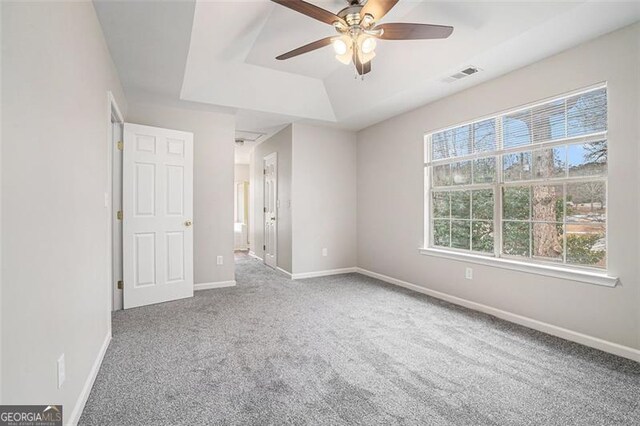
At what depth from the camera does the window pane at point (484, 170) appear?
Result: 3334 mm

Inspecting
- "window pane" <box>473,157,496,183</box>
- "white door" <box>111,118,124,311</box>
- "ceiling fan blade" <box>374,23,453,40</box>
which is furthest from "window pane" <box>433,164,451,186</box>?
"white door" <box>111,118,124,311</box>

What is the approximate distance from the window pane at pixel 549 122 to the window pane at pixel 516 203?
49 centimetres

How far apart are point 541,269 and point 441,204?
4.47ft

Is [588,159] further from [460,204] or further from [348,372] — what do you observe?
[348,372]

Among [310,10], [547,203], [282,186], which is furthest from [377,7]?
[282,186]

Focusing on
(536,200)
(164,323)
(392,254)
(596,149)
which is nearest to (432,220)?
(392,254)

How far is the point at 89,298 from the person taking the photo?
1984mm

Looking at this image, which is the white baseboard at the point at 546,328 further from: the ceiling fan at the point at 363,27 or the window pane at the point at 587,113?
the ceiling fan at the point at 363,27

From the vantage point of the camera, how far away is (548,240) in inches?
113

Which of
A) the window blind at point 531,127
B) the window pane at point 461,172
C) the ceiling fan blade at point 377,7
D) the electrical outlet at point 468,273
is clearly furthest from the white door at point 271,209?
the ceiling fan blade at point 377,7

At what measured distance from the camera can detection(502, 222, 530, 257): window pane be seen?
10.0ft

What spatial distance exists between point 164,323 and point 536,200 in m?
3.78

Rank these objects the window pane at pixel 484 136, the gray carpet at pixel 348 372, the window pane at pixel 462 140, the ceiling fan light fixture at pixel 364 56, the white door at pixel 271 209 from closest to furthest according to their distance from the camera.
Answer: the gray carpet at pixel 348 372 < the ceiling fan light fixture at pixel 364 56 < the window pane at pixel 484 136 < the window pane at pixel 462 140 < the white door at pixel 271 209

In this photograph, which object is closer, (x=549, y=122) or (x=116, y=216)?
(x=549, y=122)
